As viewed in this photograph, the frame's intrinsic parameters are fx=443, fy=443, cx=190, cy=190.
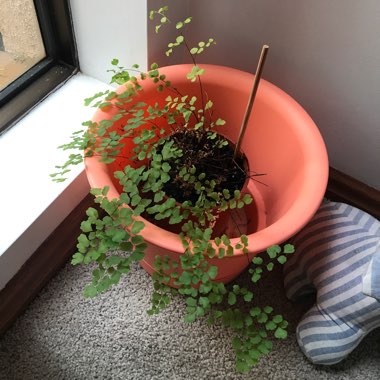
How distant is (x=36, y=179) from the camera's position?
0.84 m

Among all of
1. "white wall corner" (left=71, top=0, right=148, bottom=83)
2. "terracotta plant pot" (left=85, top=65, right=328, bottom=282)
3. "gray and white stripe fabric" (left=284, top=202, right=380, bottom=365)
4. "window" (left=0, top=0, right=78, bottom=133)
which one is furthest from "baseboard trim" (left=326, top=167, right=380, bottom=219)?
"window" (left=0, top=0, right=78, bottom=133)

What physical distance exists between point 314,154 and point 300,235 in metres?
0.25

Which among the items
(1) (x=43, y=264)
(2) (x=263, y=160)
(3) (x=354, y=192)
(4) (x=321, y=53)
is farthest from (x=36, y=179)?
(3) (x=354, y=192)

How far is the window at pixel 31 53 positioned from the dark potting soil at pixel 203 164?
12.5 inches

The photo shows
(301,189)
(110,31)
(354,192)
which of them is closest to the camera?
(301,189)

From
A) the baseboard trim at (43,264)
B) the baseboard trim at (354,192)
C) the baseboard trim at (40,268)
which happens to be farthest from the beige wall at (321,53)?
the baseboard trim at (40,268)

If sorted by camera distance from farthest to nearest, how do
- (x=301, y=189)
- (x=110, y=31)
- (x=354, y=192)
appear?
(x=354, y=192)
(x=110, y=31)
(x=301, y=189)

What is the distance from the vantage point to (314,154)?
75 centimetres

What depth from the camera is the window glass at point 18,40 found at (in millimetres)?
847

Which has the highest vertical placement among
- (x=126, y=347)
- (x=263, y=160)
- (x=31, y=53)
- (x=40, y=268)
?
(x=31, y=53)

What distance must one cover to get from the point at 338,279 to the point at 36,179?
607 mm

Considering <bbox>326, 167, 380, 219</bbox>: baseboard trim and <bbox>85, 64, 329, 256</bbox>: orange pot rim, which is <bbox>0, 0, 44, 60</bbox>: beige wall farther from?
<bbox>326, 167, 380, 219</bbox>: baseboard trim

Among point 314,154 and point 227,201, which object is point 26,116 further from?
point 314,154

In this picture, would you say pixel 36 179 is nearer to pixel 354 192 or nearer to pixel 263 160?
Result: pixel 263 160
